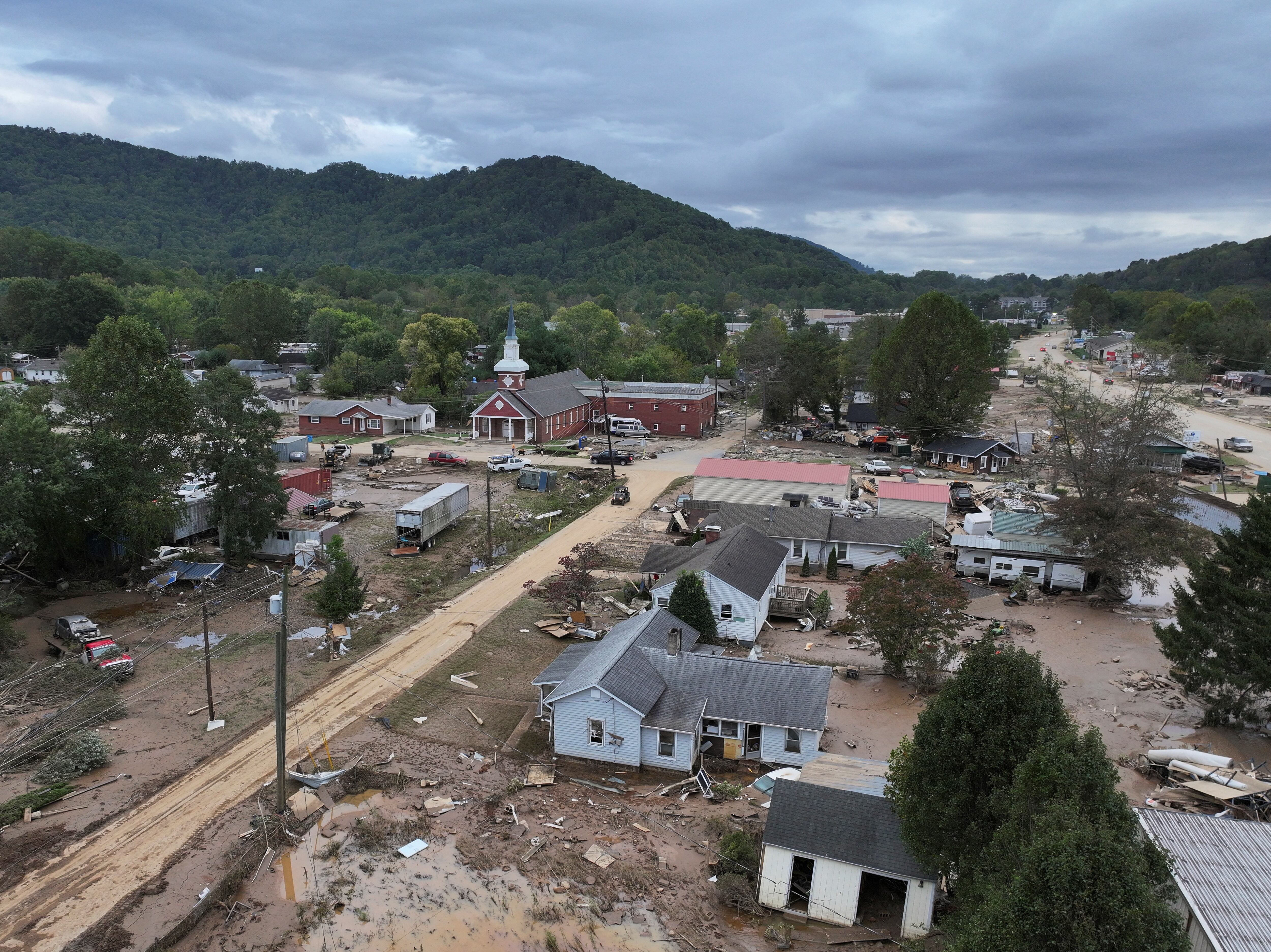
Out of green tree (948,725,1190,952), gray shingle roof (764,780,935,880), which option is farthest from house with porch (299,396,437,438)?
green tree (948,725,1190,952)

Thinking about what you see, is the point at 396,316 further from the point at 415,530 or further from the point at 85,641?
the point at 85,641

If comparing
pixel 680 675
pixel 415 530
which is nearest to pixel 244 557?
pixel 415 530

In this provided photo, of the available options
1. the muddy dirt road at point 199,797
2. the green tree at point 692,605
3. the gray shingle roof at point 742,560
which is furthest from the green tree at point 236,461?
the green tree at point 692,605

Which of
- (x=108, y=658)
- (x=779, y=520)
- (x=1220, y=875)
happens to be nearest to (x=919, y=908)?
(x=1220, y=875)

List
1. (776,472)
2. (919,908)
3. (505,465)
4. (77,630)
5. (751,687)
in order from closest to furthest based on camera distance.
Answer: (919,908), (751,687), (77,630), (776,472), (505,465)

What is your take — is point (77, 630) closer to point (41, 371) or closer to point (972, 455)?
point (972, 455)

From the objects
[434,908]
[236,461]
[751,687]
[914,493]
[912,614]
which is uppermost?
[236,461]
